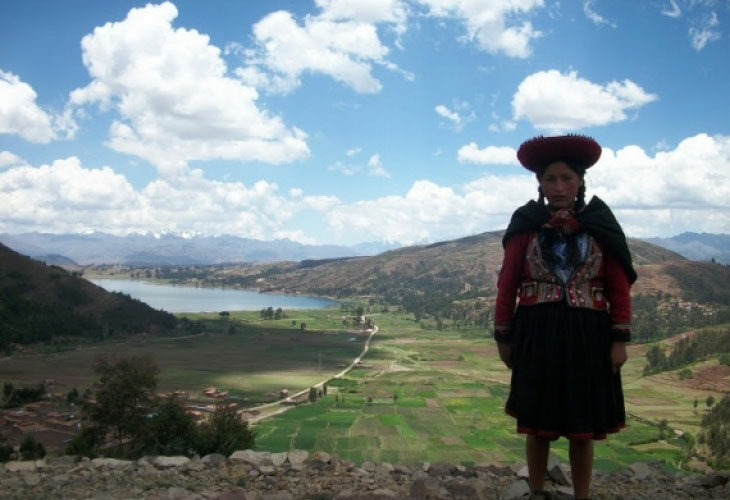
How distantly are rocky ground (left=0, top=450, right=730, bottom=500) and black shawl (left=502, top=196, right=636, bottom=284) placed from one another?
2224 mm

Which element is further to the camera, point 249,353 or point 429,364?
point 249,353

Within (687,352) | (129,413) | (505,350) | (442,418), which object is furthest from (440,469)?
(687,352)

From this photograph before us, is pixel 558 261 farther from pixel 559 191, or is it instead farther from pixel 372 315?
pixel 372 315

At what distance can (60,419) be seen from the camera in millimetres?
38688

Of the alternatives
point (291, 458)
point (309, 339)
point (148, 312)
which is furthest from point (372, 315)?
point (291, 458)

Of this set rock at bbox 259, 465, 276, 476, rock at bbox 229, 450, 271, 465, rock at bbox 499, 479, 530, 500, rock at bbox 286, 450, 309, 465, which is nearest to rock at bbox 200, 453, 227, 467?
rock at bbox 229, 450, 271, 465

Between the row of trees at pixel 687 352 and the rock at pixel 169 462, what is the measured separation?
7273 cm

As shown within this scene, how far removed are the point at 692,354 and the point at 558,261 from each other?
78284 millimetres

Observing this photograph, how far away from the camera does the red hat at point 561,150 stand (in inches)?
146

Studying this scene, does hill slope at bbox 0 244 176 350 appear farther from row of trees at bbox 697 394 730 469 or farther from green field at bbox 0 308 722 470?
row of trees at bbox 697 394 730 469

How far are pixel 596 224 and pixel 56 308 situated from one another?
10009 cm

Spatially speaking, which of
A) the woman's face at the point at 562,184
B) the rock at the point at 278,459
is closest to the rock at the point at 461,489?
the rock at the point at 278,459

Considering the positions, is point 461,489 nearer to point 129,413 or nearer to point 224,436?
point 224,436

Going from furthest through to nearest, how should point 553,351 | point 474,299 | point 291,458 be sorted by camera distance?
point 474,299
point 291,458
point 553,351
